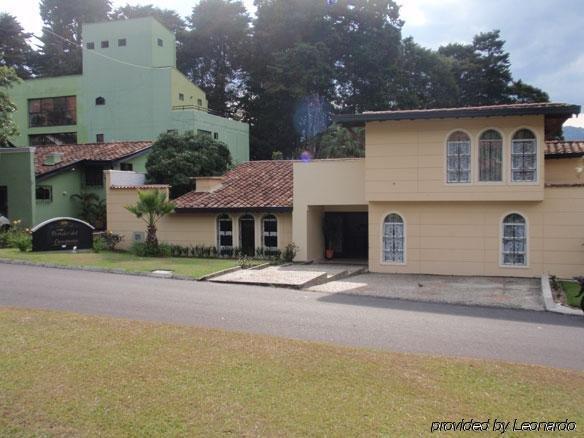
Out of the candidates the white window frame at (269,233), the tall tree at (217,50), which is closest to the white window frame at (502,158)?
the white window frame at (269,233)

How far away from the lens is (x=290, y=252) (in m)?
22.1

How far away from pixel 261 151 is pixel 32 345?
40862 millimetres

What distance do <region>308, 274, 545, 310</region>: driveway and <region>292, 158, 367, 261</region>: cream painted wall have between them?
11.4ft

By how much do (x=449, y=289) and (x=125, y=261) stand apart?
1083 cm

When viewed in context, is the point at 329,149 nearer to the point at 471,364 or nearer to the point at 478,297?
the point at 478,297

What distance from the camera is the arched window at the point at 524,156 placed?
18547mm

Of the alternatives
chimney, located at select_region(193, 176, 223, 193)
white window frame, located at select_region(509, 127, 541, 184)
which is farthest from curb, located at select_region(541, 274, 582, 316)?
chimney, located at select_region(193, 176, 223, 193)

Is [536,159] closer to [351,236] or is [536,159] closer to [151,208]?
[351,236]

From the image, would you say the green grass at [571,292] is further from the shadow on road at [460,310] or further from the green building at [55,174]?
the green building at [55,174]

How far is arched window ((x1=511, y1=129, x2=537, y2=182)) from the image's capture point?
18547 mm

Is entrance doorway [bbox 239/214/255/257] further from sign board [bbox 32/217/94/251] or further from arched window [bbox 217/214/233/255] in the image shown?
sign board [bbox 32/217/94/251]

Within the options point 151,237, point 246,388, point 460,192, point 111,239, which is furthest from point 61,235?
point 246,388

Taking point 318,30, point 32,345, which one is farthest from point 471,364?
point 318,30

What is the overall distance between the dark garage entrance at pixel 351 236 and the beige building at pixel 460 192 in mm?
2515
